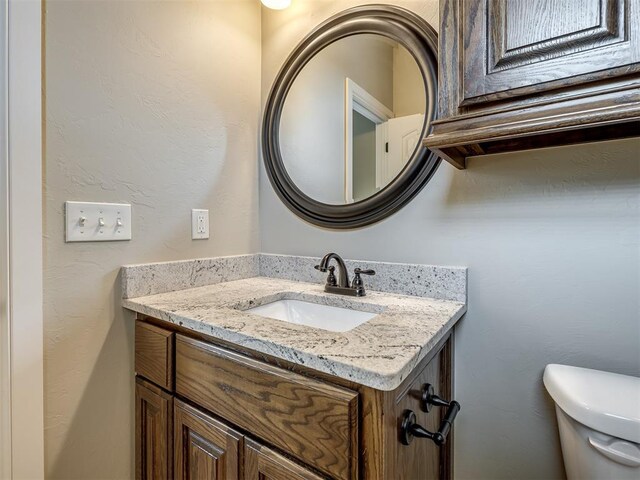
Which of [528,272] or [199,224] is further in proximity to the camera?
[199,224]

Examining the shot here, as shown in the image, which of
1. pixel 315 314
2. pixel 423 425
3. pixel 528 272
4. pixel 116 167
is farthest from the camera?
pixel 315 314

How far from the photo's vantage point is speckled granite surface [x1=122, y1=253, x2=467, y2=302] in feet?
3.30

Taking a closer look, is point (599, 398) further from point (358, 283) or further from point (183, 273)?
point (183, 273)

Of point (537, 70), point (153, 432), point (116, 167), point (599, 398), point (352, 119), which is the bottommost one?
point (153, 432)

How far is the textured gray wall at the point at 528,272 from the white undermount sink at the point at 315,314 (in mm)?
273

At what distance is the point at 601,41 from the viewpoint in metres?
0.60

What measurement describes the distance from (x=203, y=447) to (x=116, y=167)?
33.3 inches

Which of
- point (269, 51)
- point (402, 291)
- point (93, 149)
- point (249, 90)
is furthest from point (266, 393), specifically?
point (269, 51)

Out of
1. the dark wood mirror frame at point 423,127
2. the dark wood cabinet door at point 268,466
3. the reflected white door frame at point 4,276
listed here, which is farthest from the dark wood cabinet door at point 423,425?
the reflected white door frame at point 4,276

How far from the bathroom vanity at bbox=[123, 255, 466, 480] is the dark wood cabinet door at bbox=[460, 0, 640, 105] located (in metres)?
0.53

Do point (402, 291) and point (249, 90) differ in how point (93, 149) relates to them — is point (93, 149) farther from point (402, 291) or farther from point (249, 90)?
point (402, 291)

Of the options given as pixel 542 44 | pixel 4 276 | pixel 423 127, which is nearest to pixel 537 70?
pixel 542 44

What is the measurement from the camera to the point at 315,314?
1.11 meters

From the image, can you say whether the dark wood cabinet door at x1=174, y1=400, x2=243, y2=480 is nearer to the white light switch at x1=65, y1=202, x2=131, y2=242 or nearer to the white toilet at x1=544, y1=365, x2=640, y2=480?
the white light switch at x1=65, y1=202, x2=131, y2=242
